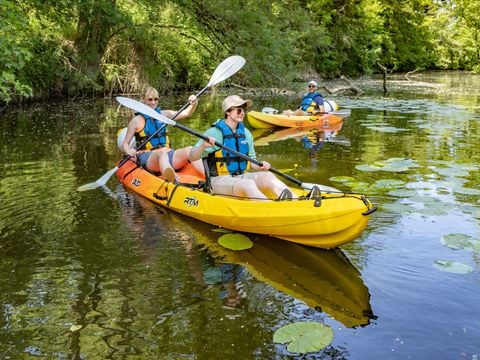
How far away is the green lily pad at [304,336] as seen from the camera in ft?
10.1

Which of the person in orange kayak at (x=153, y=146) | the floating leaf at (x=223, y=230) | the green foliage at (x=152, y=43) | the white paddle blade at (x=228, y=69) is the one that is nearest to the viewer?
the floating leaf at (x=223, y=230)

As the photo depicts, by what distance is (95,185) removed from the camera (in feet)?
21.4

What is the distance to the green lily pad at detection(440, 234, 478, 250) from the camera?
15.2 ft

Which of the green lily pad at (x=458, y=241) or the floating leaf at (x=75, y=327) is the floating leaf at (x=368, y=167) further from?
the floating leaf at (x=75, y=327)

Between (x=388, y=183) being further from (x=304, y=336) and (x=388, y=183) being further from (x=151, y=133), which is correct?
(x=304, y=336)

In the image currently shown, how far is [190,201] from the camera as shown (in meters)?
5.44

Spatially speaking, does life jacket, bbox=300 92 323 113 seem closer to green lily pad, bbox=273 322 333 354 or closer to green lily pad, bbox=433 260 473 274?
green lily pad, bbox=433 260 473 274

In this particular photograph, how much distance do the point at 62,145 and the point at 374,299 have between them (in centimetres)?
726

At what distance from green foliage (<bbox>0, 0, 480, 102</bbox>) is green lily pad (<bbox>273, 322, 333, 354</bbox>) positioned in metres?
5.44

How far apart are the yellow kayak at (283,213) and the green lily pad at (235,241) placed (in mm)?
100

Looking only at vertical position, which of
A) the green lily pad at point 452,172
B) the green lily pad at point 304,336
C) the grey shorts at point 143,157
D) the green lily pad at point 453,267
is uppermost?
the grey shorts at point 143,157

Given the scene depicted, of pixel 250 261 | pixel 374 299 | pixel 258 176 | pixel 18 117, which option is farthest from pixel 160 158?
pixel 18 117

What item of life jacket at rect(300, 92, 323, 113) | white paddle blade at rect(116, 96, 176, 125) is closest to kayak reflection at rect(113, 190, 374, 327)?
white paddle blade at rect(116, 96, 176, 125)

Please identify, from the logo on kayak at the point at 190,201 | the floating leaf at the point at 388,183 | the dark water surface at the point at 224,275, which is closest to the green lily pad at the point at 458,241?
the dark water surface at the point at 224,275
